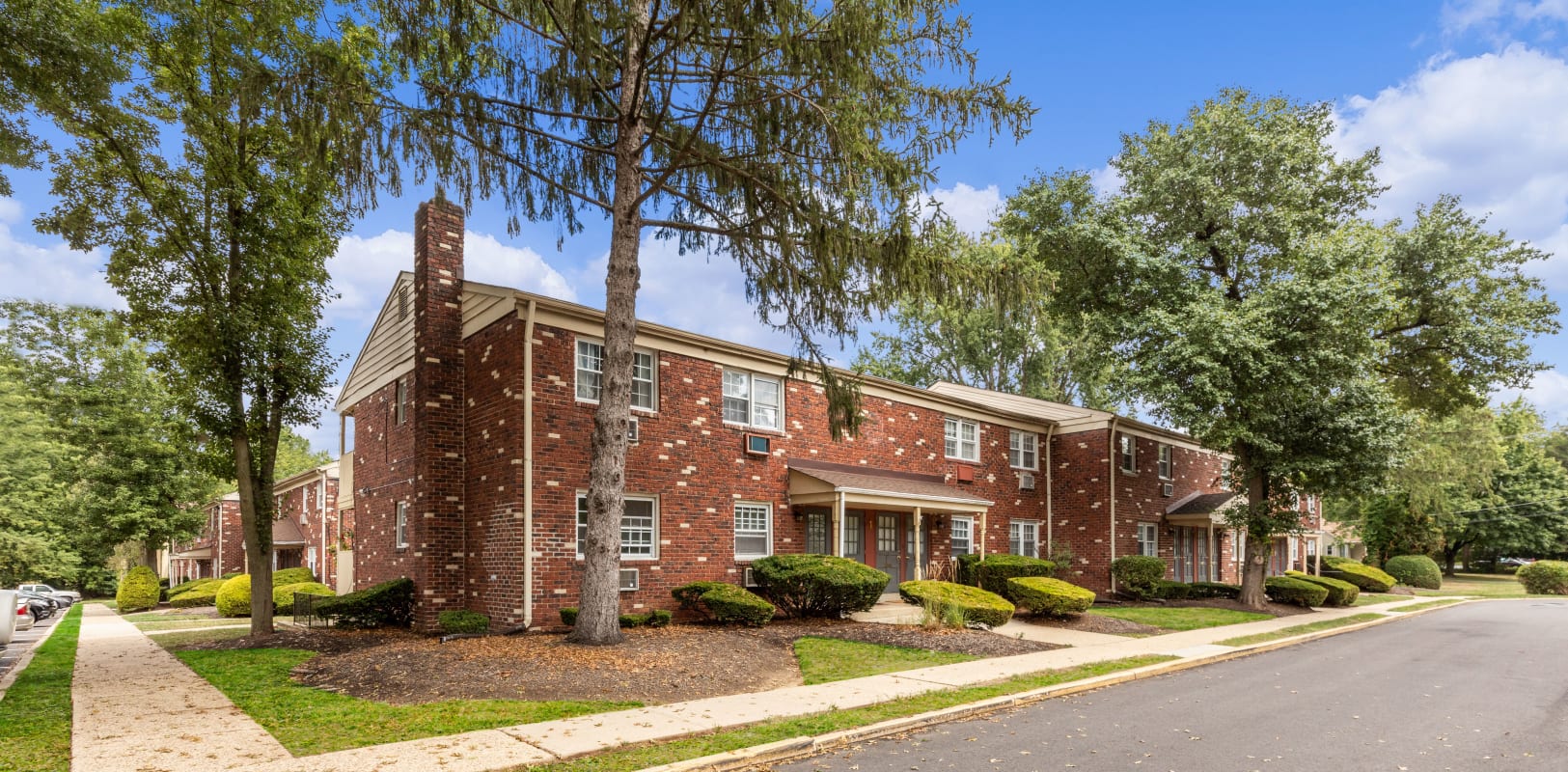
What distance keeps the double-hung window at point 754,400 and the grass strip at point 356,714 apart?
9.09 meters

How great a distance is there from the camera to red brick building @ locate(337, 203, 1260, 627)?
14.2 meters

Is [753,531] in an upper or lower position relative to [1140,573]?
upper

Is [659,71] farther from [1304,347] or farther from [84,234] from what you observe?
[1304,347]

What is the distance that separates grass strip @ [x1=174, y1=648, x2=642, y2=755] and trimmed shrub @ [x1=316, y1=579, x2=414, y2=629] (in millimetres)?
5182

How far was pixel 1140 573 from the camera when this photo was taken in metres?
23.5

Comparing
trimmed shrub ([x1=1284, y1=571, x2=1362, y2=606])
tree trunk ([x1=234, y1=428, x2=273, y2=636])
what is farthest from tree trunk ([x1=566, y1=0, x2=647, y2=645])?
trimmed shrub ([x1=1284, y1=571, x2=1362, y2=606])

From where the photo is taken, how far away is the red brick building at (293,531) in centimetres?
2635

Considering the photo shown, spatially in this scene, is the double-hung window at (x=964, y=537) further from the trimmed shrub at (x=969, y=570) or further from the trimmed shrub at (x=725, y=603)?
the trimmed shrub at (x=725, y=603)

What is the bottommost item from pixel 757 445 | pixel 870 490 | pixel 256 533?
pixel 256 533

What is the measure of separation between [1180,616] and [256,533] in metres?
19.4

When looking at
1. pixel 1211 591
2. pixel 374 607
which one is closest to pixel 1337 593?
pixel 1211 591

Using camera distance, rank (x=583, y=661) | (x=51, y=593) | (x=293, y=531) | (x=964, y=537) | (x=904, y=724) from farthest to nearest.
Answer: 1. (x=51, y=593)
2. (x=293, y=531)
3. (x=964, y=537)
4. (x=583, y=661)
5. (x=904, y=724)

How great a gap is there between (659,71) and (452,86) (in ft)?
9.21

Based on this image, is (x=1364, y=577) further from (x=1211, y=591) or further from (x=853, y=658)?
(x=853, y=658)
